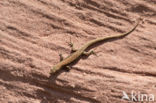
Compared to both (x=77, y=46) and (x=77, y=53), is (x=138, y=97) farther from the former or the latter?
(x=77, y=46)

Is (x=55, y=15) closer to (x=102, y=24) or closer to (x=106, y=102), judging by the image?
(x=102, y=24)

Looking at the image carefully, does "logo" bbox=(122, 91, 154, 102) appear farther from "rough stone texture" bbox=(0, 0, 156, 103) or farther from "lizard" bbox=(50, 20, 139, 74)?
"lizard" bbox=(50, 20, 139, 74)

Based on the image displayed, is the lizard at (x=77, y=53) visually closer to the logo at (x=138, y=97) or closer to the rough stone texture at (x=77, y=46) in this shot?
the rough stone texture at (x=77, y=46)

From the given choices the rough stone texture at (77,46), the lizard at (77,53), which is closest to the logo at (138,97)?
the rough stone texture at (77,46)

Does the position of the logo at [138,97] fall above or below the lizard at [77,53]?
below

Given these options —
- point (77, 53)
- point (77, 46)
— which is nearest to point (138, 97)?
point (77, 53)

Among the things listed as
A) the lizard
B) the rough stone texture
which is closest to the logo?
the rough stone texture
